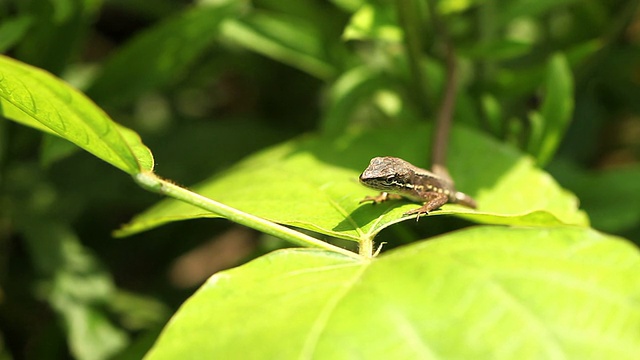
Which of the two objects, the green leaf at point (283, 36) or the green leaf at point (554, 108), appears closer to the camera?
the green leaf at point (554, 108)

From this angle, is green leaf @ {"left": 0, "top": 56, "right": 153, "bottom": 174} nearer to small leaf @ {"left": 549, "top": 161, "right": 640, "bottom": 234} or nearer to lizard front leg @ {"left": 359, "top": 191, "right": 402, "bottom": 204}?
lizard front leg @ {"left": 359, "top": 191, "right": 402, "bottom": 204}

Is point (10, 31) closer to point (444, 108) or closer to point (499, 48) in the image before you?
point (444, 108)

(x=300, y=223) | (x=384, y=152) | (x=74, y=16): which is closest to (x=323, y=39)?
(x=384, y=152)

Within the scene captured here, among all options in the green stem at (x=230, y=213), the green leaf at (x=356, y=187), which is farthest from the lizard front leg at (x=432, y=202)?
the green stem at (x=230, y=213)

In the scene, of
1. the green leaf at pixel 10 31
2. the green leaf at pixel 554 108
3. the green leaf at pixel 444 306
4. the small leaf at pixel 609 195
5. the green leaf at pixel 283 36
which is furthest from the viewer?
the green leaf at pixel 283 36

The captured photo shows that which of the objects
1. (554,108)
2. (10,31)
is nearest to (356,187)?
(554,108)

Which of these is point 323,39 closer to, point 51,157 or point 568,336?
point 51,157

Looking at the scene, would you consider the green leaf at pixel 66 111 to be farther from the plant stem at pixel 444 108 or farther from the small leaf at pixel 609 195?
the small leaf at pixel 609 195
